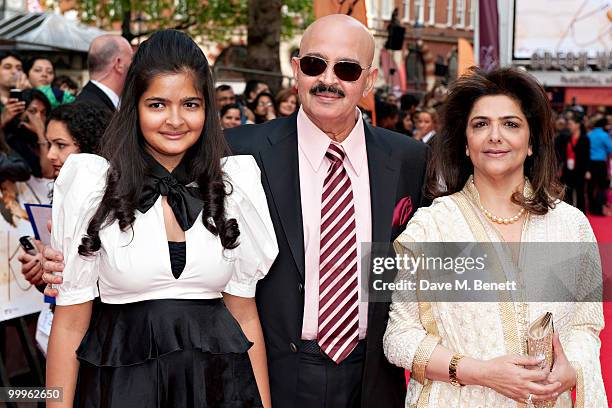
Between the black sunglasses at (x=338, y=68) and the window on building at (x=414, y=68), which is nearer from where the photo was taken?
the black sunglasses at (x=338, y=68)

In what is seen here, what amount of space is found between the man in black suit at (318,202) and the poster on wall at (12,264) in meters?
1.77

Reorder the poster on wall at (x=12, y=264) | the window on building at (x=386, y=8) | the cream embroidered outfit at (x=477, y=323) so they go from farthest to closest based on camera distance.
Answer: the window on building at (x=386, y=8) < the poster on wall at (x=12, y=264) < the cream embroidered outfit at (x=477, y=323)

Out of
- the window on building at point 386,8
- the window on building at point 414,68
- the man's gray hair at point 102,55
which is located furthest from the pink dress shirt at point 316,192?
the window on building at point 414,68

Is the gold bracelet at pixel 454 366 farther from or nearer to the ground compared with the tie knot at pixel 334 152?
nearer to the ground

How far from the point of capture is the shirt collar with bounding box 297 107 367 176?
3.44 meters

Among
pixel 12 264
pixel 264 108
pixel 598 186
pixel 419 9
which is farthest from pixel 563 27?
pixel 419 9

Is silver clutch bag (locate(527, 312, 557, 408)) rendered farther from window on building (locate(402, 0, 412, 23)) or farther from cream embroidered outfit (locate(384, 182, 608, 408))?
window on building (locate(402, 0, 412, 23))

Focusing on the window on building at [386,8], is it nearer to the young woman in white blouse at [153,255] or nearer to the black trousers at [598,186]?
the black trousers at [598,186]

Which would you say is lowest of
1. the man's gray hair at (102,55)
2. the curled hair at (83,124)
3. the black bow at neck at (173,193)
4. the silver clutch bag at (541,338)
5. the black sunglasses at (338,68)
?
the silver clutch bag at (541,338)

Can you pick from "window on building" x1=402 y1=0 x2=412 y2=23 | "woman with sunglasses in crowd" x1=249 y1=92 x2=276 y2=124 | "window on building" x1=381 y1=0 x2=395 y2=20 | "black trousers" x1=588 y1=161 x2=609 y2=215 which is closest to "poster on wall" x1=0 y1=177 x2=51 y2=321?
"woman with sunglasses in crowd" x1=249 y1=92 x2=276 y2=124

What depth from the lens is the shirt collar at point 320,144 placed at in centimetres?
344

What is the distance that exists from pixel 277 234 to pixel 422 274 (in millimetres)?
562

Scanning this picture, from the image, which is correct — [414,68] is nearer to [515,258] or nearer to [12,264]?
[12,264]

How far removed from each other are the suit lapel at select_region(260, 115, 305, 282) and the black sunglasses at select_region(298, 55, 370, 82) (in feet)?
0.87
